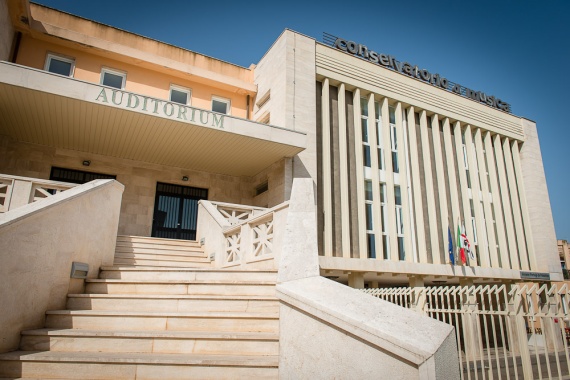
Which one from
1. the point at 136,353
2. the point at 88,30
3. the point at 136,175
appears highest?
the point at 88,30

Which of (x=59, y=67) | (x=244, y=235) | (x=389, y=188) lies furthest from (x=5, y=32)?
(x=389, y=188)

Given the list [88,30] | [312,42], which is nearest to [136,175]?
[88,30]

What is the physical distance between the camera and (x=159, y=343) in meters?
3.69

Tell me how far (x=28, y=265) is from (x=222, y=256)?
4.72m

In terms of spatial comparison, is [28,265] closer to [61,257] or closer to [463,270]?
[61,257]

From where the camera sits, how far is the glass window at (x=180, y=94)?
15.7 m

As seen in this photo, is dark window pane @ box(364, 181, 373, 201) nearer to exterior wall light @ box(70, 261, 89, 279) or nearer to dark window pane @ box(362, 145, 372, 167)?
dark window pane @ box(362, 145, 372, 167)

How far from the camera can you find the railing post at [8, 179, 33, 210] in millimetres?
6855

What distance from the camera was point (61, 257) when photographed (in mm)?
4688

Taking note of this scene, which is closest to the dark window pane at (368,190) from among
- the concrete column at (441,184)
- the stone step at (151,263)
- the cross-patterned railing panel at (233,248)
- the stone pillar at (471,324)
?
the concrete column at (441,184)

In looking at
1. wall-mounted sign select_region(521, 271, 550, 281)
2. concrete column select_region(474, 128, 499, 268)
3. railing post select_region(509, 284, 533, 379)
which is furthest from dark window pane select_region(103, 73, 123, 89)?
wall-mounted sign select_region(521, 271, 550, 281)

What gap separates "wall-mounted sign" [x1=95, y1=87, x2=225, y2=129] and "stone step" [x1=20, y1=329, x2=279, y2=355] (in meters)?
8.20

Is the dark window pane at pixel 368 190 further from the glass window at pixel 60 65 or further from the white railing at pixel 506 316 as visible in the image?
the glass window at pixel 60 65

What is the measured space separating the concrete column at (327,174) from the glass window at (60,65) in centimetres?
1048
